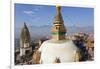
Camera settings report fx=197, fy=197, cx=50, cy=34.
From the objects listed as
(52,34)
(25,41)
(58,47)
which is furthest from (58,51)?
(25,41)

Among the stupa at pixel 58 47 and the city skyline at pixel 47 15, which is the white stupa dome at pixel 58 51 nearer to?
the stupa at pixel 58 47

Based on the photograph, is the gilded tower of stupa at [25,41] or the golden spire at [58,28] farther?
the golden spire at [58,28]

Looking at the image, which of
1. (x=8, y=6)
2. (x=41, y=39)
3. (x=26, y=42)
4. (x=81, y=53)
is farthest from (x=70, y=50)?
(x=8, y=6)

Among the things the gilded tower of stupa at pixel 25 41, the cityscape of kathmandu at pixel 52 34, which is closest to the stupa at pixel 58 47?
the cityscape of kathmandu at pixel 52 34

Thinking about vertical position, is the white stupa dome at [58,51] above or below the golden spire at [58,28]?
below

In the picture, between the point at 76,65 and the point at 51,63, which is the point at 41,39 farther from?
the point at 76,65

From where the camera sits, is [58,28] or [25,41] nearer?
[25,41]

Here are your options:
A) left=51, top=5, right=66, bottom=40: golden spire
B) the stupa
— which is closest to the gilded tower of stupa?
the stupa

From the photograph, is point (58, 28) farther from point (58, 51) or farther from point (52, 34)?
point (58, 51)
